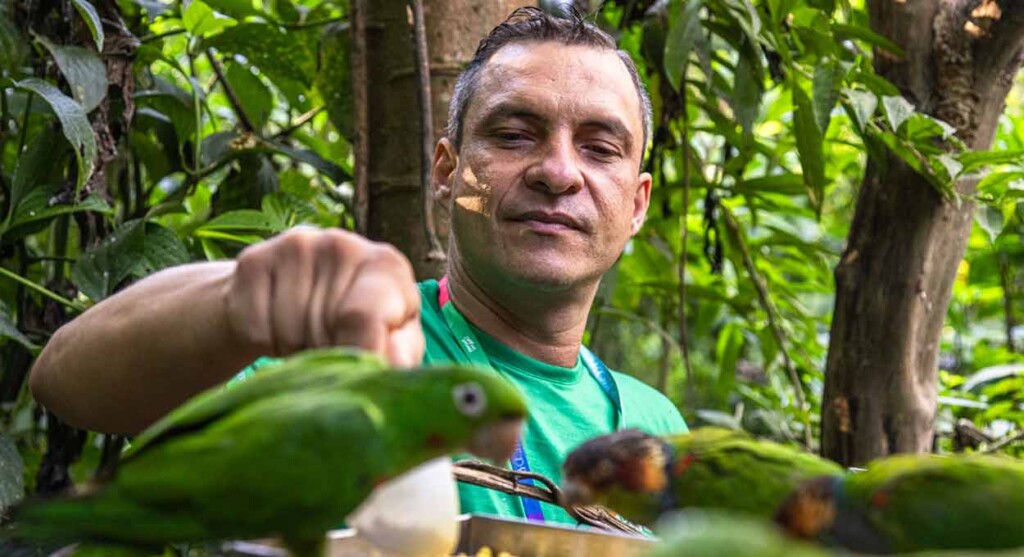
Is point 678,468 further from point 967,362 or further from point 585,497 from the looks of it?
point 967,362

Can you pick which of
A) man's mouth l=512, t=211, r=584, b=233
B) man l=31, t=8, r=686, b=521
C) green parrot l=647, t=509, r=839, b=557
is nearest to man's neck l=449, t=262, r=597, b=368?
man l=31, t=8, r=686, b=521

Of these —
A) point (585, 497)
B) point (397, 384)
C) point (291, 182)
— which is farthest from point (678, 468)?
point (291, 182)

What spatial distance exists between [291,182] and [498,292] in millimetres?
606

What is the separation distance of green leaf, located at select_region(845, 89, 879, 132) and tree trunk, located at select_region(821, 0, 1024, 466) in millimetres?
156

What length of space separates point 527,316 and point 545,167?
0.72 feet

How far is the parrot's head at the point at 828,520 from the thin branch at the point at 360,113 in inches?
48.9

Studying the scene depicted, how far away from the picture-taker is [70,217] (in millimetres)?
1820

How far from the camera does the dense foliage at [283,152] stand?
1.56 m

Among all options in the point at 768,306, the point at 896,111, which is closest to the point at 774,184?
the point at 768,306

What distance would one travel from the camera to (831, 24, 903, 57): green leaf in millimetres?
1731

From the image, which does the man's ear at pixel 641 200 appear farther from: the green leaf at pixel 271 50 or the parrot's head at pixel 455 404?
the parrot's head at pixel 455 404

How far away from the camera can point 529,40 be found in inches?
59.9

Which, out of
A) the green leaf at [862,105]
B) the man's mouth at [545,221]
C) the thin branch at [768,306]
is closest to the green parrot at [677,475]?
the man's mouth at [545,221]

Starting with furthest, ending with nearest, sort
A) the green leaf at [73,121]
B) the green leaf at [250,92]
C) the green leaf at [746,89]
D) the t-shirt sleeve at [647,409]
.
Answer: the green leaf at [250,92], the green leaf at [746,89], the t-shirt sleeve at [647,409], the green leaf at [73,121]
